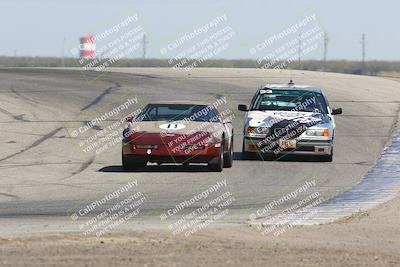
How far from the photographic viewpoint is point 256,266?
29.9ft

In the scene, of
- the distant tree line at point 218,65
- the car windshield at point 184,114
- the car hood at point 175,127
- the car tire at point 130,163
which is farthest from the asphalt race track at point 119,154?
the distant tree line at point 218,65

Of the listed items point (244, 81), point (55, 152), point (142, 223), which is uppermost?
point (142, 223)

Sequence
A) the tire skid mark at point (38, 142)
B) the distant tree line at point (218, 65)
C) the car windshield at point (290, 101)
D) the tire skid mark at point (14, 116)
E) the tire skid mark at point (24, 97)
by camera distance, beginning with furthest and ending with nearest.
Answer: the distant tree line at point (218, 65) < the tire skid mark at point (24, 97) < the tire skid mark at point (14, 116) < the car windshield at point (290, 101) < the tire skid mark at point (38, 142)

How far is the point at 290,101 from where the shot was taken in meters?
22.0

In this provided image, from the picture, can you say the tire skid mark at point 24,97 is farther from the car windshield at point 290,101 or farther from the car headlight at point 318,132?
the car headlight at point 318,132

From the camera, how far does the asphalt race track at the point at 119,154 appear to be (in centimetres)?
1423

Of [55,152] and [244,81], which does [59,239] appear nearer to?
[55,152]

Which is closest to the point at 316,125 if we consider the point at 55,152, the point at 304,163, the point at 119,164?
the point at 304,163

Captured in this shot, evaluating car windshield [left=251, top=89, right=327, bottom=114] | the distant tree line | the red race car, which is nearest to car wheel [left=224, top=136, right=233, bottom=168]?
the red race car

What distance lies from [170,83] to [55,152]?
18.5 metres

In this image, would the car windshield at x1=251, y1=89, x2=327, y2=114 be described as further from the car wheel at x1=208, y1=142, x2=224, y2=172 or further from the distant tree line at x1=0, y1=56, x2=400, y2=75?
the distant tree line at x1=0, y1=56, x2=400, y2=75

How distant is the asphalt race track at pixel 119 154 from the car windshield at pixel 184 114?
93cm

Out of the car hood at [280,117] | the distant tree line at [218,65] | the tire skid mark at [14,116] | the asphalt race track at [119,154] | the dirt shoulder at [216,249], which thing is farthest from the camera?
the distant tree line at [218,65]

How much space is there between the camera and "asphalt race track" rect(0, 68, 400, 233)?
14.2 metres
